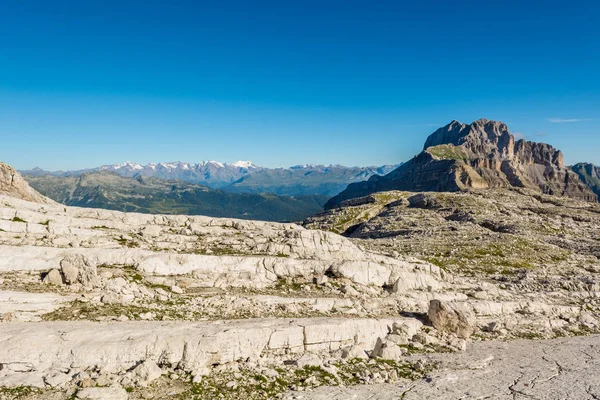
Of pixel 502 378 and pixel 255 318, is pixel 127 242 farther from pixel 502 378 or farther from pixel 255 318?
pixel 502 378

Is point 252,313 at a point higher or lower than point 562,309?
higher

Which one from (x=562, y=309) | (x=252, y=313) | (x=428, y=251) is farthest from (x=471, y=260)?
(x=252, y=313)

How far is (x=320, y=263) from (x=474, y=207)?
103492 mm

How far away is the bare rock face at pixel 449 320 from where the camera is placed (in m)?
28.8

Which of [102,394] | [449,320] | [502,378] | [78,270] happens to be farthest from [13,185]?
[502,378]

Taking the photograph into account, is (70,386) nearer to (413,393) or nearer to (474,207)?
(413,393)

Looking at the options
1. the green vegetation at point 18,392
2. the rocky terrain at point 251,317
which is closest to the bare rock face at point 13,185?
the rocky terrain at point 251,317

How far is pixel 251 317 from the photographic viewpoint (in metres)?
25.1

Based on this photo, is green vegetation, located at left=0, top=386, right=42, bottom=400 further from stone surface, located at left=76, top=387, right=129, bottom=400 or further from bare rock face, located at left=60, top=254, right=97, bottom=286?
bare rock face, located at left=60, top=254, right=97, bottom=286

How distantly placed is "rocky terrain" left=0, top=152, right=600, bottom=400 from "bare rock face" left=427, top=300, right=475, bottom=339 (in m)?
0.10

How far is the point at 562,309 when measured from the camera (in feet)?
122

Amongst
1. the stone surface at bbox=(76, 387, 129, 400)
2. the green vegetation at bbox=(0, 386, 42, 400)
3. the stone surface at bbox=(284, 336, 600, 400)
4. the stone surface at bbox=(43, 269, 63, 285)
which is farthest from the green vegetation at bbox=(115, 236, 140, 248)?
the stone surface at bbox=(284, 336, 600, 400)

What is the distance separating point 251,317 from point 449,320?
1618 cm

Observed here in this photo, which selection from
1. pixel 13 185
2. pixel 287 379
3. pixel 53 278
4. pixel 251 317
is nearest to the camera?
pixel 287 379
